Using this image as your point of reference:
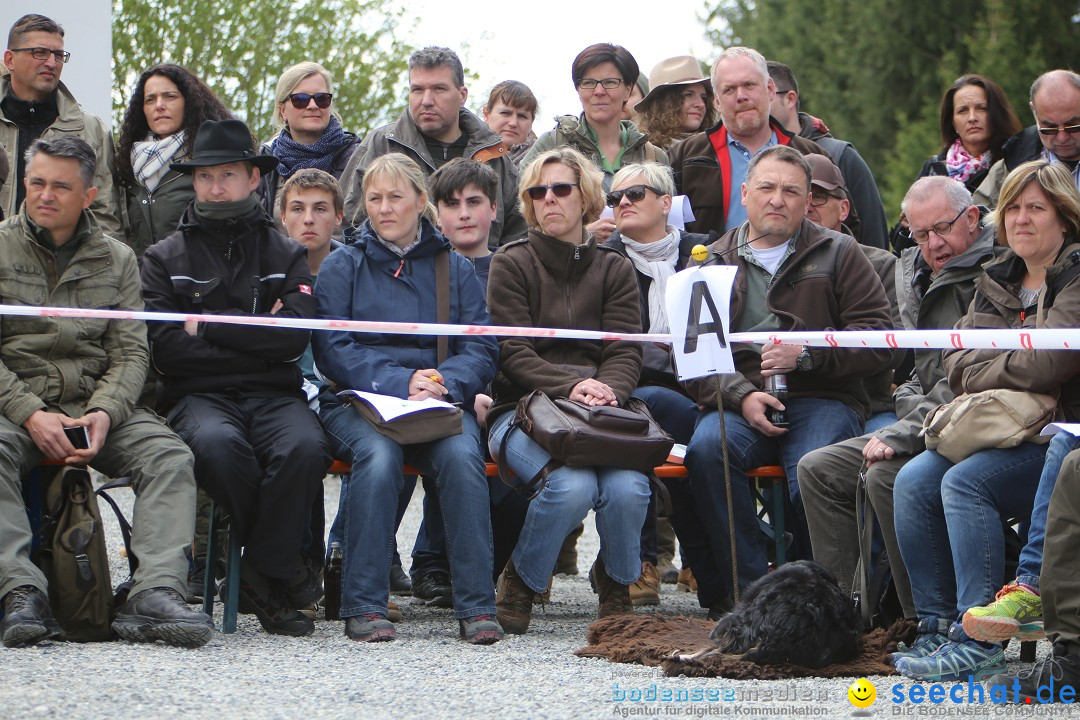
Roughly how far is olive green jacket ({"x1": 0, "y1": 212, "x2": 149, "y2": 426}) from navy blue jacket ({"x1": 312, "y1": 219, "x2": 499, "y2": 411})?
2.79 ft

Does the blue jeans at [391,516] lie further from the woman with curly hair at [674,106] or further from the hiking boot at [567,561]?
the woman with curly hair at [674,106]

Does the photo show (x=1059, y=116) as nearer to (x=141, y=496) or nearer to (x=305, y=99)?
(x=305, y=99)

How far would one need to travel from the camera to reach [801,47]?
24.0m

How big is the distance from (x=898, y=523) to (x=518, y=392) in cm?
193

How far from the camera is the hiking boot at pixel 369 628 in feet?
20.0

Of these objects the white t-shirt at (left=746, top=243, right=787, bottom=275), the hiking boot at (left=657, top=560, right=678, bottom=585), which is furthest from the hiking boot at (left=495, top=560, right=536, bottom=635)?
the hiking boot at (left=657, top=560, right=678, bottom=585)

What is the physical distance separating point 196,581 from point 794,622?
320 centimetres

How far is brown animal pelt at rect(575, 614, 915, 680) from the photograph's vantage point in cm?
529

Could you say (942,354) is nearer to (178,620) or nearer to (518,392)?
(518,392)

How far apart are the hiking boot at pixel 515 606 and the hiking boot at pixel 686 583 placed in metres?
1.98

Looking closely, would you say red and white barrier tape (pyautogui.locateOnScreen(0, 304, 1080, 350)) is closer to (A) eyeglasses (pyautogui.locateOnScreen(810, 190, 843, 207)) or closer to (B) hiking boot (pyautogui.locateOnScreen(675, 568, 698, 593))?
(A) eyeglasses (pyautogui.locateOnScreen(810, 190, 843, 207))

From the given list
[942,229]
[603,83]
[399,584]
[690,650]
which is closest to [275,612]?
[399,584]

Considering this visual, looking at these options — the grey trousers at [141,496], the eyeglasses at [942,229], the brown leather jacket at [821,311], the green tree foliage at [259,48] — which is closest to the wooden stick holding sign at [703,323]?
the brown leather jacket at [821,311]

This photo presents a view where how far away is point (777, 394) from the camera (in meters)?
6.76
